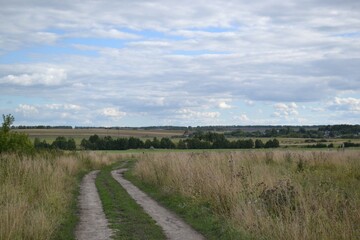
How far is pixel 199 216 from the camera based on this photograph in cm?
1433

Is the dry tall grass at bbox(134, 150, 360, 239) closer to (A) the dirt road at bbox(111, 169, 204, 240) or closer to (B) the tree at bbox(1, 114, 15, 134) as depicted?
(A) the dirt road at bbox(111, 169, 204, 240)

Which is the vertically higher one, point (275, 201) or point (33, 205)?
point (275, 201)

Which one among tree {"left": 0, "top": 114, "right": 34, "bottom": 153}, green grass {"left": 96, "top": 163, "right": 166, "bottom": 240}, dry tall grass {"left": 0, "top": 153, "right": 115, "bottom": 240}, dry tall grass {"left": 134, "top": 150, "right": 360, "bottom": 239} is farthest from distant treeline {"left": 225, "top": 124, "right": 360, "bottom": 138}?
dry tall grass {"left": 0, "top": 153, "right": 115, "bottom": 240}

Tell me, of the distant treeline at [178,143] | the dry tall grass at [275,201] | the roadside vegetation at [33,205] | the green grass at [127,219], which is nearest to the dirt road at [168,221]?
the green grass at [127,219]

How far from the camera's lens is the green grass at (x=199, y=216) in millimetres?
11520

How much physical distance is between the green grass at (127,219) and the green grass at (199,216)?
1112 mm

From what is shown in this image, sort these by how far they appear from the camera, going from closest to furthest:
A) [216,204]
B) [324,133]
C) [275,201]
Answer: [275,201]
[216,204]
[324,133]

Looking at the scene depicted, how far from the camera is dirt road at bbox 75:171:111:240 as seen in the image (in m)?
11.7

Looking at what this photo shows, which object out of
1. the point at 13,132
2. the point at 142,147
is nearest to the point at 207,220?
the point at 13,132

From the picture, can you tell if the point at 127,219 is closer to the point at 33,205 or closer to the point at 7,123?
the point at 33,205

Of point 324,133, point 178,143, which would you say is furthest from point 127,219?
point 324,133

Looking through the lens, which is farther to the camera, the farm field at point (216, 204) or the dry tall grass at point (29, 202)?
the dry tall grass at point (29, 202)

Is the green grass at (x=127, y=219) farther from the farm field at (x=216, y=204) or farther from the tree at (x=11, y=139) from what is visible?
the tree at (x=11, y=139)

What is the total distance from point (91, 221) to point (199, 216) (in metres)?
3.21
